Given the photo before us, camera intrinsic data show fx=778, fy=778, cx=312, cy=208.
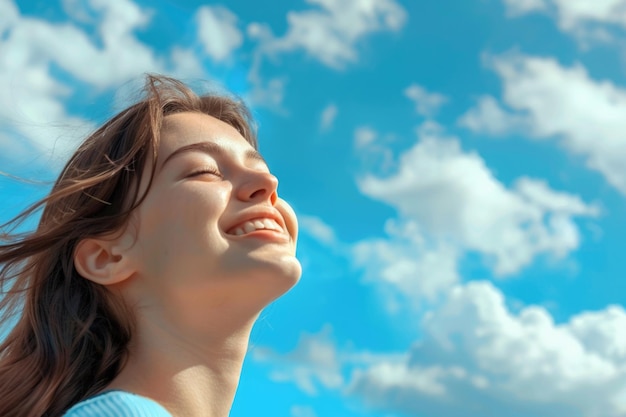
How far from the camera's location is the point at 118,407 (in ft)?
11.3

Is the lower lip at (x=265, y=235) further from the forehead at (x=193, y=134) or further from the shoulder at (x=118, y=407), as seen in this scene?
the shoulder at (x=118, y=407)

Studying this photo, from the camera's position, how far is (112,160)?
15.0 ft

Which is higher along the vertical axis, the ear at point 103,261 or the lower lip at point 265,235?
the lower lip at point 265,235

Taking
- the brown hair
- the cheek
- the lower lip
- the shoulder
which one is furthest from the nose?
the shoulder

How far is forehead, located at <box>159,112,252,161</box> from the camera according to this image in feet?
14.6

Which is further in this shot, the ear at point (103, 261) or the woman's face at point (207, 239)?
the ear at point (103, 261)

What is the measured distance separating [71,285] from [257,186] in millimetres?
1241

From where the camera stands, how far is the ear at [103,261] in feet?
13.8

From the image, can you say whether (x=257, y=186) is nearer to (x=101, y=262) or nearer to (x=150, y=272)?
(x=150, y=272)

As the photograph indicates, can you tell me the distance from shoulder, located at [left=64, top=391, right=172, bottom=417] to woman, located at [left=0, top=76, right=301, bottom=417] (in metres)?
0.02

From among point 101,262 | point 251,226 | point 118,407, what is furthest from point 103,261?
point 118,407

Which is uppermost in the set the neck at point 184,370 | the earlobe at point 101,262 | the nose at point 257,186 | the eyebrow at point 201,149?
the eyebrow at point 201,149

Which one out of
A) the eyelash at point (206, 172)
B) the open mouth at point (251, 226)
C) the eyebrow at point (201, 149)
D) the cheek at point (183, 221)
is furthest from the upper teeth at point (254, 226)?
the eyebrow at point (201, 149)

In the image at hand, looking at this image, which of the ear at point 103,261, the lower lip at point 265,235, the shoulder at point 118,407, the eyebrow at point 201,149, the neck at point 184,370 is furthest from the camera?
the eyebrow at point 201,149
